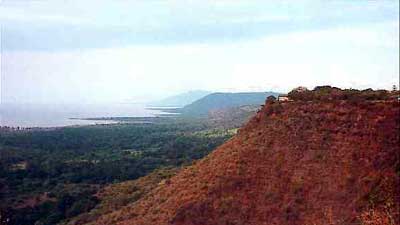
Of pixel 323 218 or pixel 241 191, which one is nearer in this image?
pixel 323 218

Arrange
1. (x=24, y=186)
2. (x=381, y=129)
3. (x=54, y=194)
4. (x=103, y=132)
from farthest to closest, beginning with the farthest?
1. (x=103, y=132)
2. (x=24, y=186)
3. (x=54, y=194)
4. (x=381, y=129)

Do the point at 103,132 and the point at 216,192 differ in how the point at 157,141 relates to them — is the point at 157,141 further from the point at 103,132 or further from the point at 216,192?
the point at 216,192

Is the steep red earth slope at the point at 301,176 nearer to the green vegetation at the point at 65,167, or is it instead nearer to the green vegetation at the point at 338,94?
the green vegetation at the point at 338,94

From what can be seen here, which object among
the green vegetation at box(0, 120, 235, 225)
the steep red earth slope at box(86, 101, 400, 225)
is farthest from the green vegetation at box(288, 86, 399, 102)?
the green vegetation at box(0, 120, 235, 225)

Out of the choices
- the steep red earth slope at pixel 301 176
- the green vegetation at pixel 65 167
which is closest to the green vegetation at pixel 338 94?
the steep red earth slope at pixel 301 176

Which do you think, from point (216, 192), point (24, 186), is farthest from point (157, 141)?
point (216, 192)
